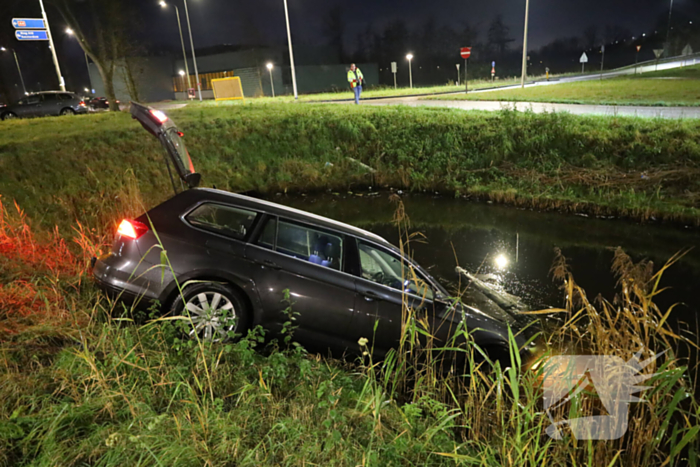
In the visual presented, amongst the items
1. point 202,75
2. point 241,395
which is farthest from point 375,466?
point 202,75

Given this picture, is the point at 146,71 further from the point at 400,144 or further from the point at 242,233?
the point at 242,233

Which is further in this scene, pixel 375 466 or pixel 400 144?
pixel 400 144

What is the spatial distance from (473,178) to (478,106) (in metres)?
7.08

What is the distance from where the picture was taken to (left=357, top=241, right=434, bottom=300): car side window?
4.48 metres

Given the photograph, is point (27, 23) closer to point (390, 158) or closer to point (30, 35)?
point (30, 35)

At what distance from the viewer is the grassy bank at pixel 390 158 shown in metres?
11.2

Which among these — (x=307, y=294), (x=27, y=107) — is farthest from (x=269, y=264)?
(x=27, y=107)

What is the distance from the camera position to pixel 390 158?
49.3 feet

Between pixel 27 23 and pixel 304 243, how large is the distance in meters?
26.3

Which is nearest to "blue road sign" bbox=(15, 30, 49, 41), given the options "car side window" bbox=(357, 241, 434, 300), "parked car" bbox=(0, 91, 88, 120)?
"parked car" bbox=(0, 91, 88, 120)

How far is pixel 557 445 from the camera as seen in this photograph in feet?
9.77

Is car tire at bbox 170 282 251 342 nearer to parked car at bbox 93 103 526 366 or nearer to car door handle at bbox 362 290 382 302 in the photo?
parked car at bbox 93 103 526 366

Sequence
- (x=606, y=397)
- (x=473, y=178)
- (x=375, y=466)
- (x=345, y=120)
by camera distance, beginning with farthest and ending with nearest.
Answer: (x=345, y=120) < (x=473, y=178) < (x=606, y=397) < (x=375, y=466)

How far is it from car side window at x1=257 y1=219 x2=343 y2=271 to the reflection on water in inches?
119
